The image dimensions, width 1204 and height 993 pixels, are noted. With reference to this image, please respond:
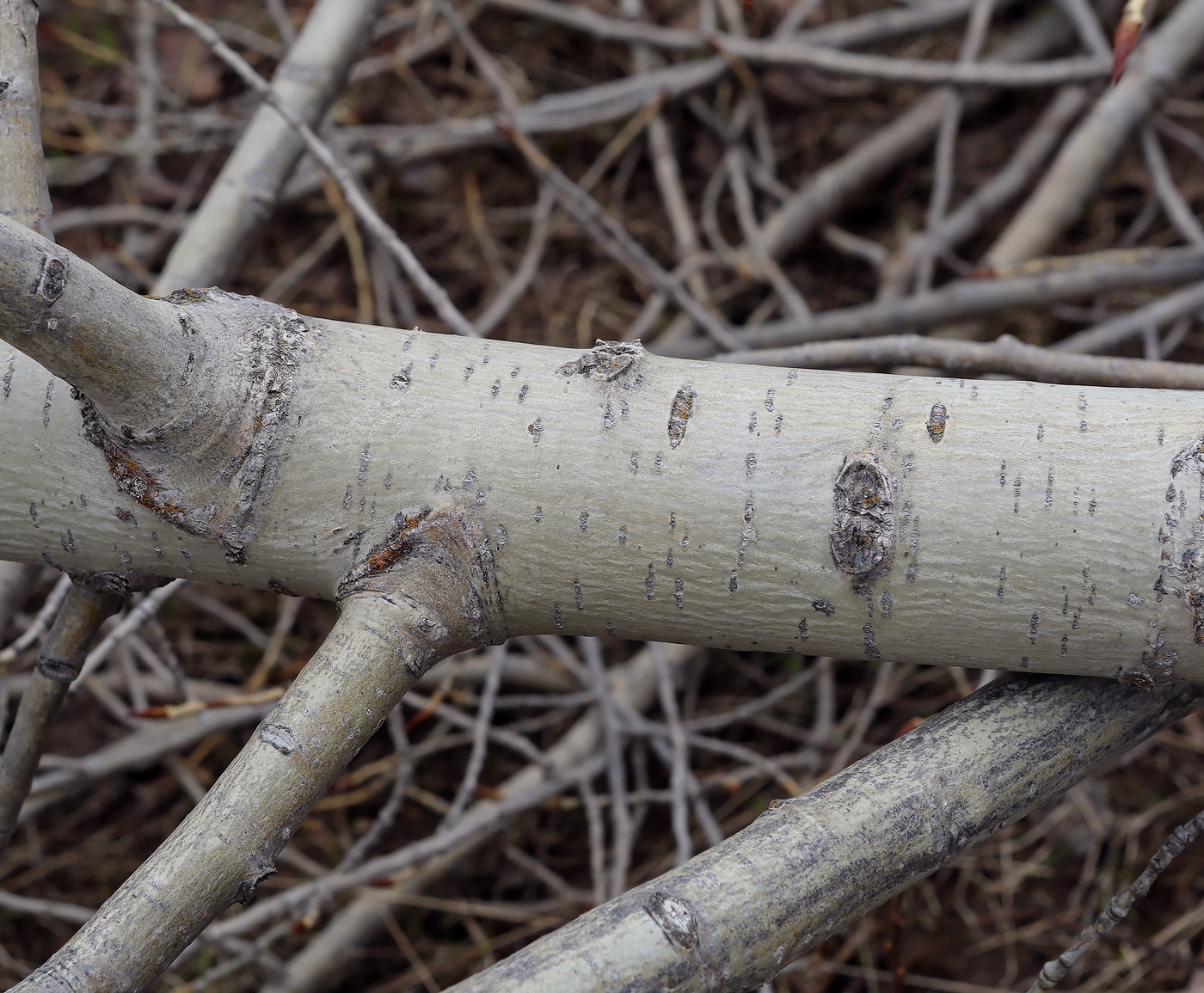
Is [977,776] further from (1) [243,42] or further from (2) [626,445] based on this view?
(1) [243,42]

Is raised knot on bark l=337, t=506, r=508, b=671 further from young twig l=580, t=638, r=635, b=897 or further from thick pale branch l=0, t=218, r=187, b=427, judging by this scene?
young twig l=580, t=638, r=635, b=897

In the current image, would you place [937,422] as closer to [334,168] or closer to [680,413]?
[680,413]

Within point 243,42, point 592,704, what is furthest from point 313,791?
point 243,42

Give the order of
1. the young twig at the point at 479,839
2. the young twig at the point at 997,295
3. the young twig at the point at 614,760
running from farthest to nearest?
1. the young twig at the point at 997,295
2. the young twig at the point at 479,839
3. the young twig at the point at 614,760

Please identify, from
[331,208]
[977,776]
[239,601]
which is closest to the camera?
[977,776]

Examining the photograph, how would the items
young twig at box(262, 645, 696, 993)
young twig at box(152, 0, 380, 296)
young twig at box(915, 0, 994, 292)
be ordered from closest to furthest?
young twig at box(152, 0, 380, 296)
young twig at box(262, 645, 696, 993)
young twig at box(915, 0, 994, 292)

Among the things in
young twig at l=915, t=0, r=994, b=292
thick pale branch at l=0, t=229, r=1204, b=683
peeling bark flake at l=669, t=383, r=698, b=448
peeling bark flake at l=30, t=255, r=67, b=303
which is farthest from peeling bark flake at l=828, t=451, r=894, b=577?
young twig at l=915, t=0, r=994, b=292

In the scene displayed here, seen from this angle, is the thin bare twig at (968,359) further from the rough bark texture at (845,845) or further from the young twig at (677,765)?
the young twig at (677,765)

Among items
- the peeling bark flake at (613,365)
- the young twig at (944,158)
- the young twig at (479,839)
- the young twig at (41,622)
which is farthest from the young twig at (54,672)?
the young twig at (944,158)
